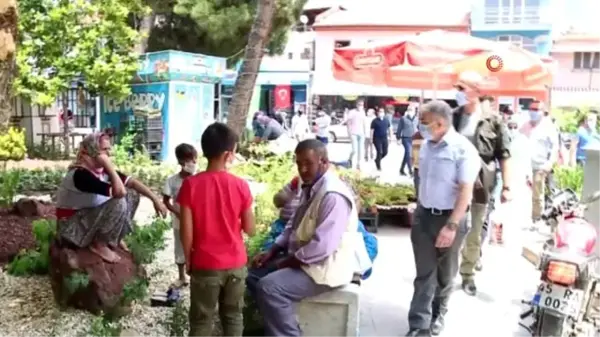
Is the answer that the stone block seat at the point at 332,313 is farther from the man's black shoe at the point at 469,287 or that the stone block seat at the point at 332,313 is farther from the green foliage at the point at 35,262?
the green foliage at the point at 35,262

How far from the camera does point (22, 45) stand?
16.8m

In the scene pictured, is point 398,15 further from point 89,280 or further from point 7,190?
point 89,280

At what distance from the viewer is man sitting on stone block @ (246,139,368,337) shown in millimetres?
4273

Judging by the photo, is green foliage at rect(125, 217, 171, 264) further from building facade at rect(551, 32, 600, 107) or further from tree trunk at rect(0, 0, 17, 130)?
building facade at rect(551, 32, 600, 107)

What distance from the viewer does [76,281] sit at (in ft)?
15.5

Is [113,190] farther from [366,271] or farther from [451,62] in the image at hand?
[451,62]

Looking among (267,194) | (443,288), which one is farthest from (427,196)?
(267,194)

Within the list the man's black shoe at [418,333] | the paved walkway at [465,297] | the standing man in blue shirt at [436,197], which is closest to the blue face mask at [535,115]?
the paved walkway at [465,297]

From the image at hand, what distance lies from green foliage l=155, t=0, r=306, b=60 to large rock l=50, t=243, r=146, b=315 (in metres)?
14.6

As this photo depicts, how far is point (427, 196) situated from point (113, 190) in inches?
85.7

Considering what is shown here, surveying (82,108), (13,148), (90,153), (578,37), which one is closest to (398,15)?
(578,37)

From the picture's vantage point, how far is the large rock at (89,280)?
4.84m

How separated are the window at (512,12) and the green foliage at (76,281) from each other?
42.2m

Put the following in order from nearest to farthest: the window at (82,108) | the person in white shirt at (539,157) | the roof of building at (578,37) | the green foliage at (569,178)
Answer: the person in white shirt at (539,157) < the green foliage at (569,178) < the window at (82,108) < the roof of building at (578,37)
